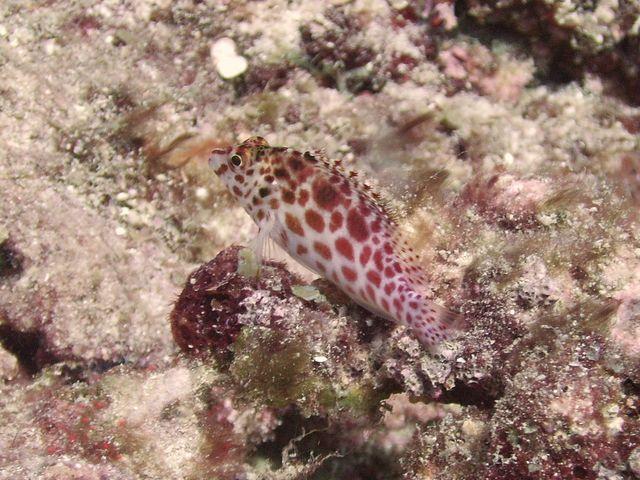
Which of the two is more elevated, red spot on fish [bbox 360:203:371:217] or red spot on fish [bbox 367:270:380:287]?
red spot on fish [bbox 360:203:371:217]

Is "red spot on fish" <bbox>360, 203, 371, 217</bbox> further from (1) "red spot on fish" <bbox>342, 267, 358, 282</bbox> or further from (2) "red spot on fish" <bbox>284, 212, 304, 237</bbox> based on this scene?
(2) "red spot on fish" <bbox>284, 212, 304, 237</bbox>

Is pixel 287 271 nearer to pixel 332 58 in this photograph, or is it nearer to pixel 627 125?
pixel 332 58

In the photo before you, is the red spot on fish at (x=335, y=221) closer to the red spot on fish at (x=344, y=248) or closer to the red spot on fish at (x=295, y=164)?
the red spot on fish at (x=344, y=248)

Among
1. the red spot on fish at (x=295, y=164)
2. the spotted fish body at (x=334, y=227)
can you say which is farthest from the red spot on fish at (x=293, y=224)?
the red spot on fish at (x=295, y=164)

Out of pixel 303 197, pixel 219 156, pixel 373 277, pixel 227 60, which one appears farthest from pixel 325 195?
pixel 227 60

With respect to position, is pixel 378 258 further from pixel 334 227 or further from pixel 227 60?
pixel 227 60

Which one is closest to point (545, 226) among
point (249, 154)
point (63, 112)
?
point (249, 154)

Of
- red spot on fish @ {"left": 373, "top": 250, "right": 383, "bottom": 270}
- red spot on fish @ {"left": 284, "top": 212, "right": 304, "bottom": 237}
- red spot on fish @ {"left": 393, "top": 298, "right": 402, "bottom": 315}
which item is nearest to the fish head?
red spot on fish @ {"left": 284, "top": 212, "right": 304, "bottom": 237}
